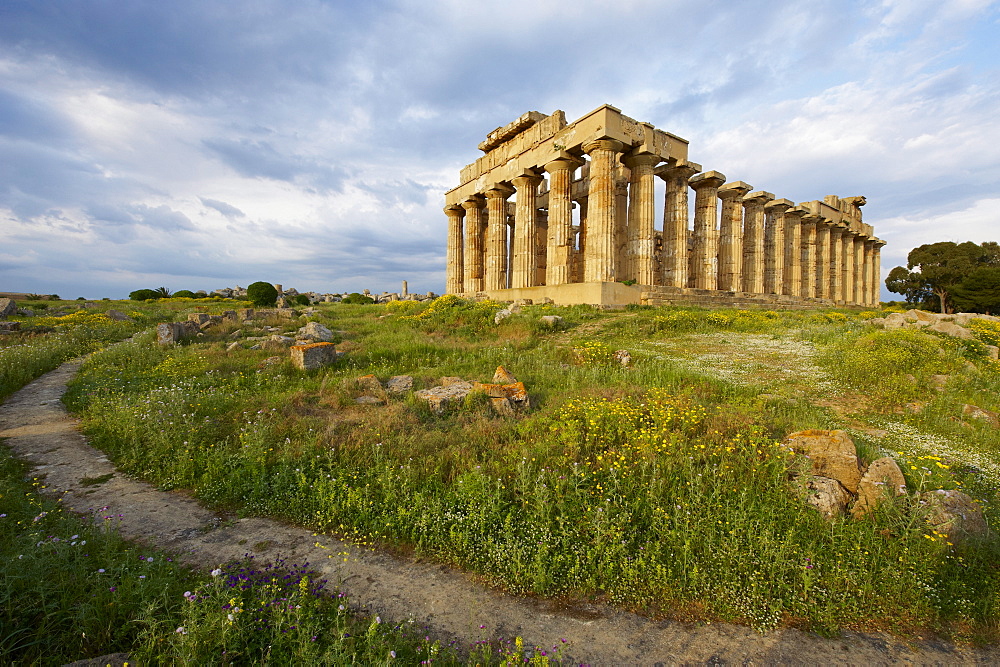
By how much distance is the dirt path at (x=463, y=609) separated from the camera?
8.08ft

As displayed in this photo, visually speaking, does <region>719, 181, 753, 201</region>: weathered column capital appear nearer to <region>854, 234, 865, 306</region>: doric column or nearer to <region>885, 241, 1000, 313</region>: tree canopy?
<region>854, 234, 865, 306</region>: doric column

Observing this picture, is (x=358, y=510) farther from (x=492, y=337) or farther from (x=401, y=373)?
(x=492, y=337)

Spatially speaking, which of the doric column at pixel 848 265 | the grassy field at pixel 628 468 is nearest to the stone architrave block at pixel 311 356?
the grassy field at pixel 628 468

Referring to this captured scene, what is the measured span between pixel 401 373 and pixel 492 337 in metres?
4.90

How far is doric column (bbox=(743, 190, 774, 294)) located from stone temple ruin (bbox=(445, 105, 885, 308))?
2.6 inches

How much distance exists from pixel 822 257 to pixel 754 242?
9.72 m

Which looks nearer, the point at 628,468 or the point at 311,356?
the point at 628,468

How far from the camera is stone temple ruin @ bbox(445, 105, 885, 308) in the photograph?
59.3 ft

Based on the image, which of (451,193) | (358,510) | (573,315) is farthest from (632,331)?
(451,193)

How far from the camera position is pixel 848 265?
32.9 meters

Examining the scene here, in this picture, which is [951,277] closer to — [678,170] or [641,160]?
[678,170]

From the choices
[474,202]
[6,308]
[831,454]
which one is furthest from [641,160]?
[6,308]

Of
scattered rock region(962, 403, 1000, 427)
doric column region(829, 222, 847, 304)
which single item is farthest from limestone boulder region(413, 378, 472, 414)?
doric column region(829, 222, 847, 304)

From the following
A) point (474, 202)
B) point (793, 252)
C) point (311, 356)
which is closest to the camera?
point (311, 356)
